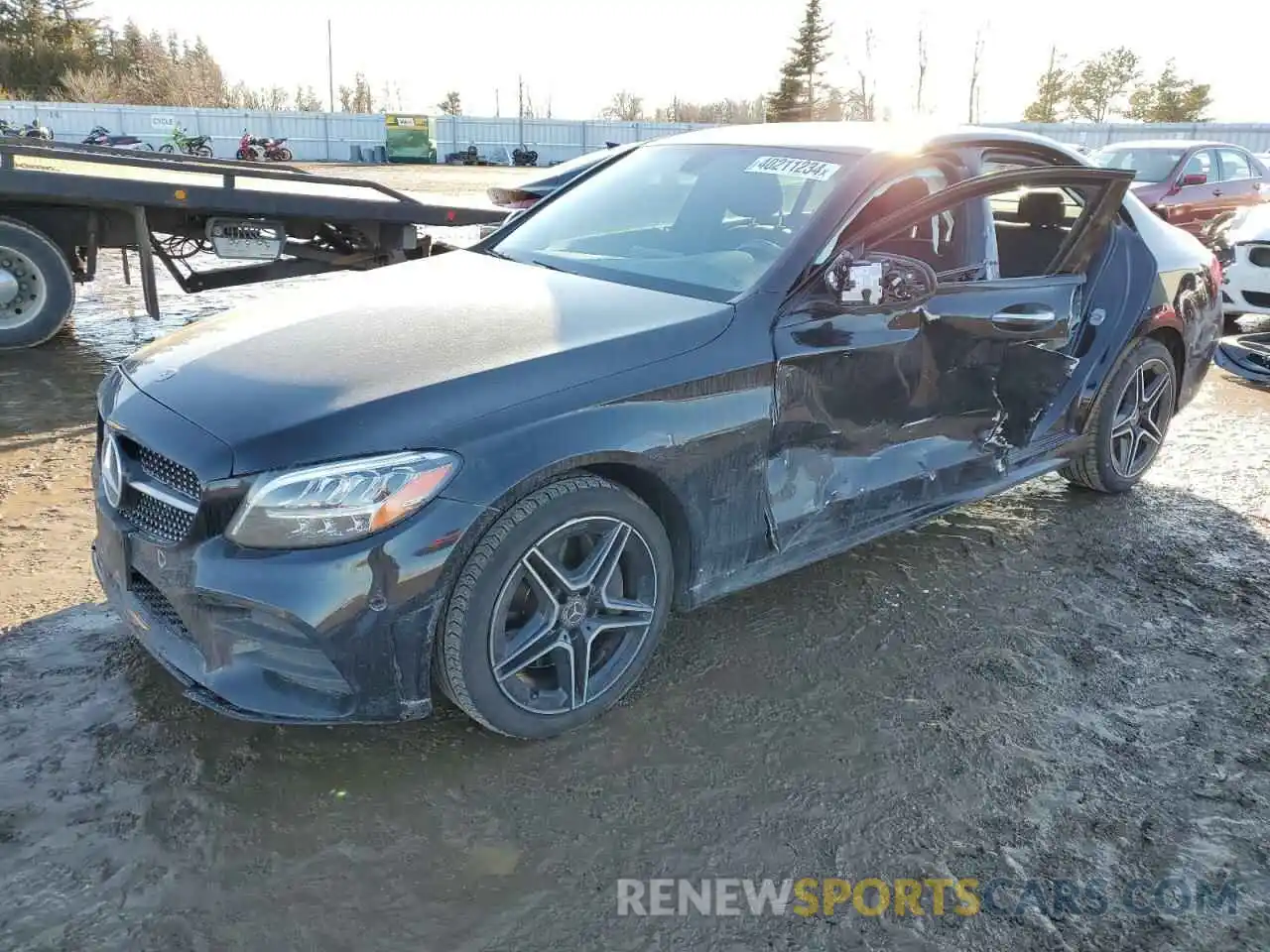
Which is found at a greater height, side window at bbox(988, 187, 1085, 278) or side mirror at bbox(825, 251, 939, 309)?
side window at bbox(988, 187, 1085, 278)

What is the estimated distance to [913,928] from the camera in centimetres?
216

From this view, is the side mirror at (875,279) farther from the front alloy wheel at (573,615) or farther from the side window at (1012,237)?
the front alloy wheel at (573,615)

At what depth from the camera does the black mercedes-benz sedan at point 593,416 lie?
2.35 metres

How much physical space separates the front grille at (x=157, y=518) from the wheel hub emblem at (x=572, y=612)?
3.17 feet

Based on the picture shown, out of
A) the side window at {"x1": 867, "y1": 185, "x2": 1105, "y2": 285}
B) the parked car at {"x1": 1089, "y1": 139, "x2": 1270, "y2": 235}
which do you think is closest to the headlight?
the side window at {"x1": 867, "y1": 185, "x2": 1105, "y2": 285}

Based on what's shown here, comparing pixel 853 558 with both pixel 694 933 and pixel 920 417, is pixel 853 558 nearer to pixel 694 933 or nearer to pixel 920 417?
pixel 920 417

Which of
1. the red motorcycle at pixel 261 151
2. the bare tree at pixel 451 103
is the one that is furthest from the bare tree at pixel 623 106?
the red motorcycle at pixel 261 151

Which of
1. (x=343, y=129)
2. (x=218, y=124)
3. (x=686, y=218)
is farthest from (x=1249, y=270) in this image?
(x=218, y=124)

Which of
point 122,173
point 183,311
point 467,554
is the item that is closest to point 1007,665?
point 467,554

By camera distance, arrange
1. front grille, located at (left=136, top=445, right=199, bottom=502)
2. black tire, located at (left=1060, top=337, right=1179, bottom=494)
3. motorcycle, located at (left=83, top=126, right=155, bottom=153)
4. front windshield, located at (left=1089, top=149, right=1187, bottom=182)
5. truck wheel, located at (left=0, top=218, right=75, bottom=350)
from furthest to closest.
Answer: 1. motorcycle, located at (left=83, top=126, right=155, bottom=153)
2. front windshield, located at (left=1089, top=149, right=1187, bottom=182)
3. truck wheel, located at (left=0, top=218, right=75, bottom=350)
4. black tire, located at (left=1060, top=337, right=1179, bottom=494)
5. front grille, located at (left=136, top=445, right=199, bottom=502)

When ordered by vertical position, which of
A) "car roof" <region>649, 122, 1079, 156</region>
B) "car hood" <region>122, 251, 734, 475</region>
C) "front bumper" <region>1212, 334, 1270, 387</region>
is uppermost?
"car roof" <region>649, 122, 1079, 156</region>

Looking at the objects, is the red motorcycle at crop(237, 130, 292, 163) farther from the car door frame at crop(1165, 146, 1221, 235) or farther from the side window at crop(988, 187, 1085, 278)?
the side window at crop(988, 187, 1085, 278)

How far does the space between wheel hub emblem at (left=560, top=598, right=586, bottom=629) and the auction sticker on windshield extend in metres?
1.72

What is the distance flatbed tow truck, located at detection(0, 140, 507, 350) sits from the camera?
6.56 m
